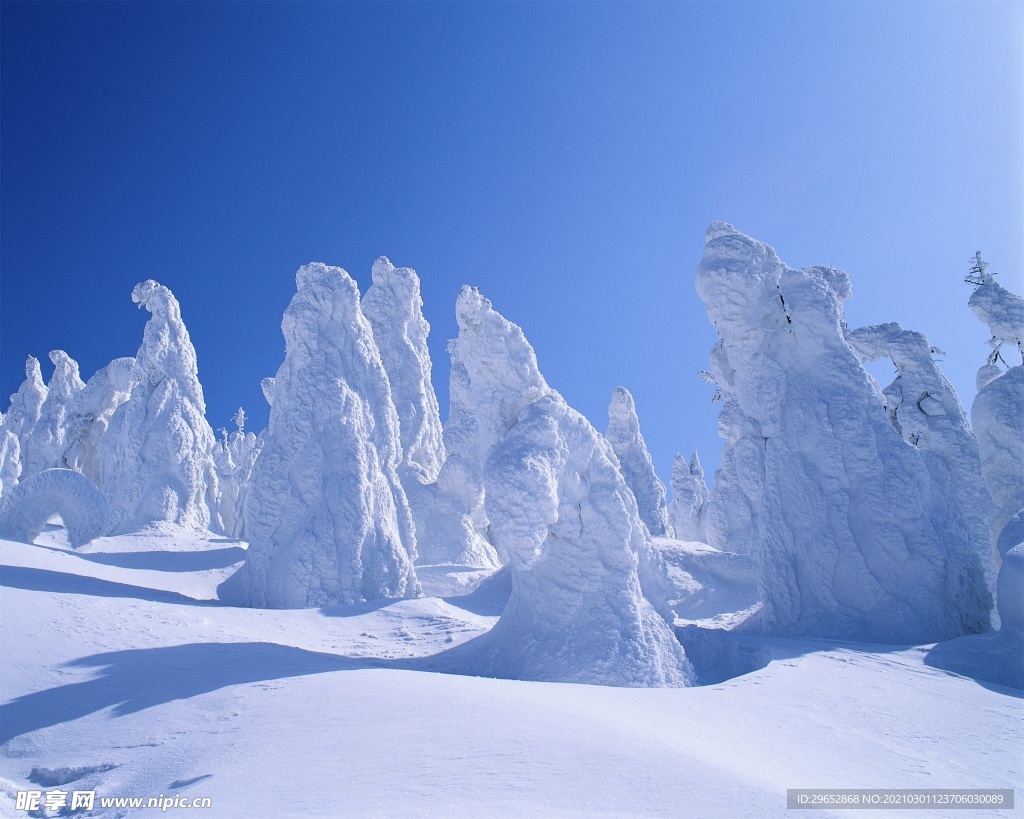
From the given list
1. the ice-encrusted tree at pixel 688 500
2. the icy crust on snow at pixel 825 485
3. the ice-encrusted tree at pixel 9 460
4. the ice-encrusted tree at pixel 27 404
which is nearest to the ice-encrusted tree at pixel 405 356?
the ice-encrusted tree at pixel 688 500

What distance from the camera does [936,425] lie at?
49.0 feet

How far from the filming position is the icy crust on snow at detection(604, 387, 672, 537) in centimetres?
2850

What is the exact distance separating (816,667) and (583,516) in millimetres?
3756

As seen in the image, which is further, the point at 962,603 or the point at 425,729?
the point at 962,603

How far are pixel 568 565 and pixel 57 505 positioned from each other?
12741 mm

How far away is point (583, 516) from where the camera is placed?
945 centimetres

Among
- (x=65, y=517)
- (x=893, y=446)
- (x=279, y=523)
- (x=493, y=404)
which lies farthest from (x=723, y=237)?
(x=65, y=517)

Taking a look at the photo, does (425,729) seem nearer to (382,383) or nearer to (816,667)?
(816,667)

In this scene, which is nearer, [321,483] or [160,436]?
[321,483]

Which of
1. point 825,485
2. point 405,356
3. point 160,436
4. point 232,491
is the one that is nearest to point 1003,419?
point 825,485

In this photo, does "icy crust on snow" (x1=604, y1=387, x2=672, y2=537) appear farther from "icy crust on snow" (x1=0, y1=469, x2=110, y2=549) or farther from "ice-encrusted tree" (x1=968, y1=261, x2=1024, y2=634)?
"icy crust on snow" (x1=0, y1=469, x2=110, y2=549)

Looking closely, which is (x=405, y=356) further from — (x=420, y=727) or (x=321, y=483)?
(x=420, y=727)

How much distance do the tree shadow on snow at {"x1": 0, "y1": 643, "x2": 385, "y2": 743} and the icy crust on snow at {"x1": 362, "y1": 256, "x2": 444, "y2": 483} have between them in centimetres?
2144

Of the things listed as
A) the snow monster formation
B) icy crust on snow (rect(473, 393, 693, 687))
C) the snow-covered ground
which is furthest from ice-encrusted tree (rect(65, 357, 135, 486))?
icy crust on snow (rect(473, 393, 693, 687))
